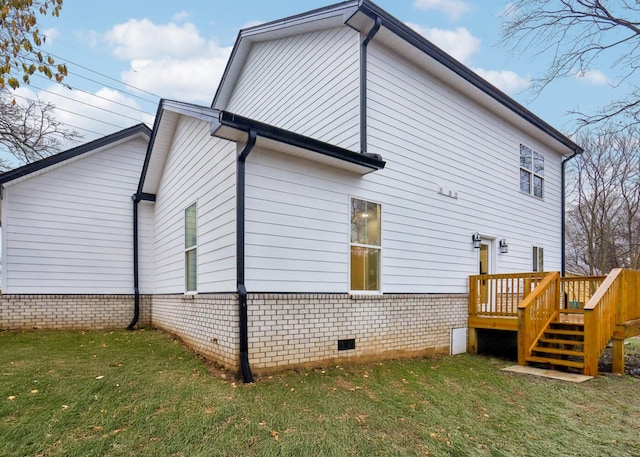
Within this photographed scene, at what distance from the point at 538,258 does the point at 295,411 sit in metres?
10.2

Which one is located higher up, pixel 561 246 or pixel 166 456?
pixel 561 246

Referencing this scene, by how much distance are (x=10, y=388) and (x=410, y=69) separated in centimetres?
854

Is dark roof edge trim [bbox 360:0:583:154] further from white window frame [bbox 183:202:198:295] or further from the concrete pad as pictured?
the concrete pad

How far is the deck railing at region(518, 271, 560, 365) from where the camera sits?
7328 mm

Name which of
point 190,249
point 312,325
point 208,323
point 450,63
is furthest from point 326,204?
point 450,63

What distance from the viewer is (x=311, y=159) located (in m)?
6.28

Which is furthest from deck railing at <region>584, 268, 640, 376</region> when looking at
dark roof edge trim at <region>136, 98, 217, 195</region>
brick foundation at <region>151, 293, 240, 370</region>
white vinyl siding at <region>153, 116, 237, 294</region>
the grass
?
dark roof edge trim at <region>136, 98, 217, 195</region>

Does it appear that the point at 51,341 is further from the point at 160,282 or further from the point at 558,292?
the point at 558,292

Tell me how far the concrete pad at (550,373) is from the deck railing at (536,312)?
322mm

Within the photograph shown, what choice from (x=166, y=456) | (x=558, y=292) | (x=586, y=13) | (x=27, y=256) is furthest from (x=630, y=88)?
(x=27, y=256)

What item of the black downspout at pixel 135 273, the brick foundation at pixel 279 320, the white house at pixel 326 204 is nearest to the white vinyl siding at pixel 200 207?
the white house at pixel 326 204

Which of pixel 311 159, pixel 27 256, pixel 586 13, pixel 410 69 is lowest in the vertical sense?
pixel 27 256

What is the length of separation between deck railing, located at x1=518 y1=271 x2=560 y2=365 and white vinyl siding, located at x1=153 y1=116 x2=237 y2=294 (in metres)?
5.61

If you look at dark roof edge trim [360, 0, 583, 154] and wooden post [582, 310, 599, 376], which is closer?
wooden post [582, 310, 599, 376]
